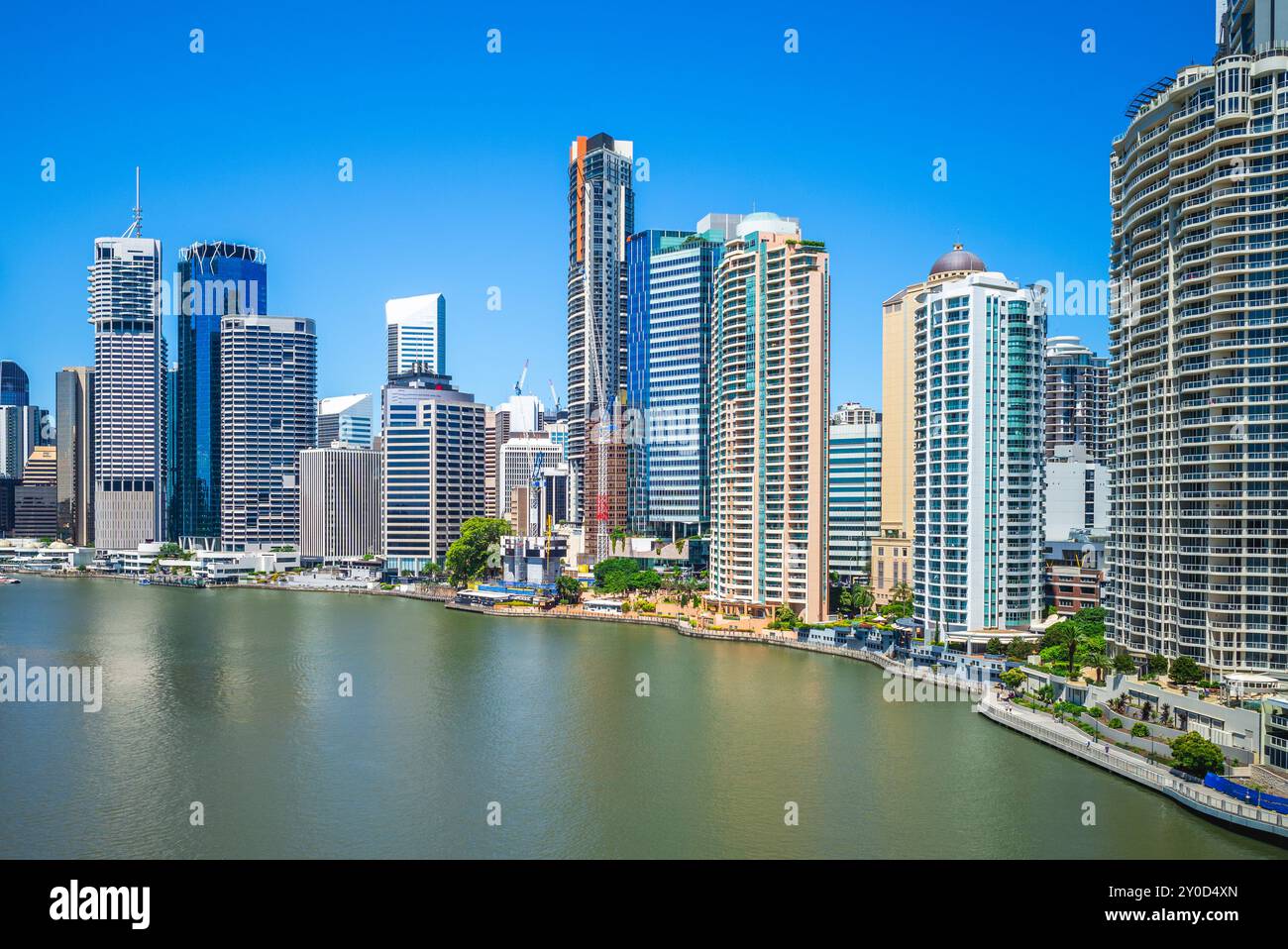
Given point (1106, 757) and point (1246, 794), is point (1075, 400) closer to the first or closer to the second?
point (1106, 757)

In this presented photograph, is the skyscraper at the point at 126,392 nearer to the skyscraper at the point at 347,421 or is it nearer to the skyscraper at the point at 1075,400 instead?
the skyscraper at the point at 347,421

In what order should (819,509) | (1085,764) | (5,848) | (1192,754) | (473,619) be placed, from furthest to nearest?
1. (473,619)
2. (819,509)
3. (1085,764)
4. (1192,754)
5. (5,848)

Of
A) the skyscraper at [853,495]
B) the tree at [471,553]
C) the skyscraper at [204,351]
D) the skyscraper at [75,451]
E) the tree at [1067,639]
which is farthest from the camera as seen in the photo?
the skyscraper at [75,451]

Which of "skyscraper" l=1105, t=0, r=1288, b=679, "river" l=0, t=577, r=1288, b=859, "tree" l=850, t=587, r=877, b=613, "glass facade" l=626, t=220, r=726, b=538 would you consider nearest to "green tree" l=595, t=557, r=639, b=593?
"glass facade" l=626, t=220, r=726, b=538

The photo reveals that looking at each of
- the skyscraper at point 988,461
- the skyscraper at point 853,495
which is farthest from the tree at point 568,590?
the skyscraper at point 988,461
